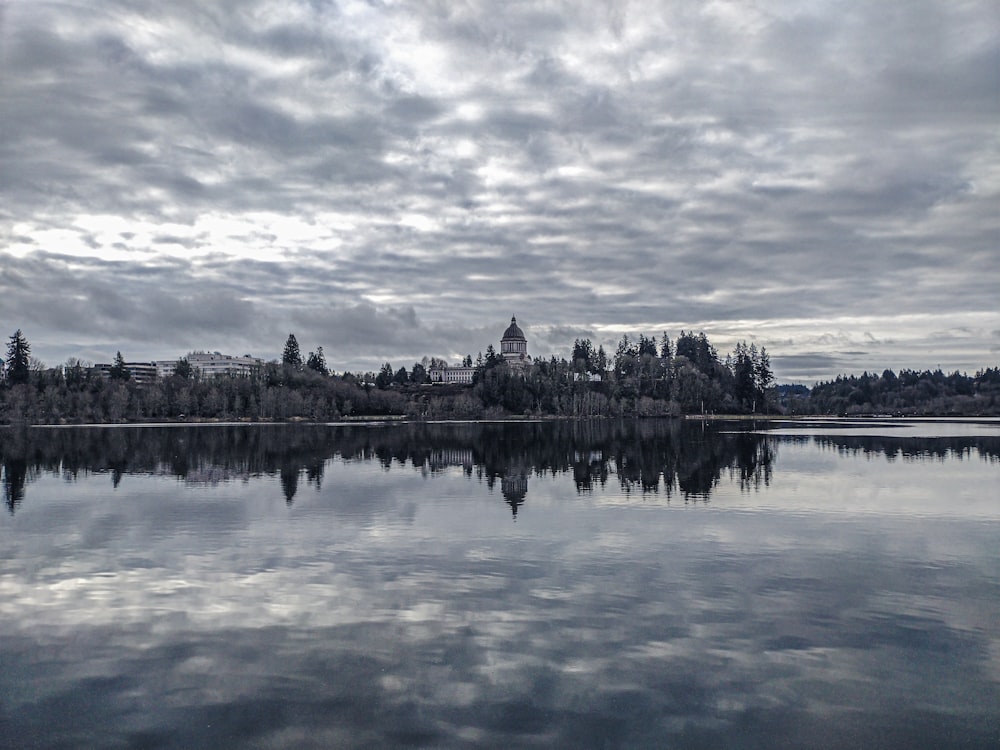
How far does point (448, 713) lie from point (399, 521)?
801 inches

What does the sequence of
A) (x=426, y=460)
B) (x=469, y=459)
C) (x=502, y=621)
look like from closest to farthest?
(x=502, y=621) → (x=426, y=460) → (x=469, y=459)

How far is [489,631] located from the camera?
1811cm

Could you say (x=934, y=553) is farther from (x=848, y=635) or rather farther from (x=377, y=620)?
(x=377, y=620)

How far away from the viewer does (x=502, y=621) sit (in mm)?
18859

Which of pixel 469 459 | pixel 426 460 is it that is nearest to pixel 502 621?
pixel 426 460

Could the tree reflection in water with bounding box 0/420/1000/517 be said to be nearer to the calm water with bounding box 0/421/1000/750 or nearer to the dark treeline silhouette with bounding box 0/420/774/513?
the dark treeline silhouette with bounding box 0/420/774/513

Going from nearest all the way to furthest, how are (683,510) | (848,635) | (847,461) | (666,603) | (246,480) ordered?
(848,635) < (666,603) < (683,510) < (246,480) < (847,461)

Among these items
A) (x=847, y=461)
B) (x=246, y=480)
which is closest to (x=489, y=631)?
(x=246, y=480)

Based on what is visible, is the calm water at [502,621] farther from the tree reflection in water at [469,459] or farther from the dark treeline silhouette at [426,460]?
the dark treeline silhouette at [426,460]

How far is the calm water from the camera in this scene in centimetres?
1352

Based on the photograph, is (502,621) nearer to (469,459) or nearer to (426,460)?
(426,460)

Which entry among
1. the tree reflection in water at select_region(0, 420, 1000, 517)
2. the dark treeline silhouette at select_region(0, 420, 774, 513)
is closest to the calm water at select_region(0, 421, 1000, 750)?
the tree reflection in water at select_region(0, 420, 1000, 517)

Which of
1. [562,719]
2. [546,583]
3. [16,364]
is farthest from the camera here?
[16,364]

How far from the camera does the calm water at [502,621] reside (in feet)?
44.4
